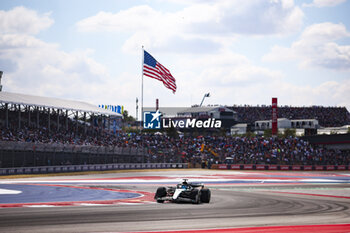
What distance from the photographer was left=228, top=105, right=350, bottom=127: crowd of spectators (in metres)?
A: 136

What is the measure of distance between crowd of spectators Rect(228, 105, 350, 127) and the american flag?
87.6m

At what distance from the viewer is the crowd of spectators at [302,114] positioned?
5369 inches

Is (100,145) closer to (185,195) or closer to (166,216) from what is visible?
(185,195)

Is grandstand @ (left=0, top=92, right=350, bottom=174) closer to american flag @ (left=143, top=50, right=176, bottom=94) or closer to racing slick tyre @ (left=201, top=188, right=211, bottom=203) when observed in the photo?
american flag @ (left=143, top=50, right=176, bottom=94)

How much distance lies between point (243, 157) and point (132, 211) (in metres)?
41.8

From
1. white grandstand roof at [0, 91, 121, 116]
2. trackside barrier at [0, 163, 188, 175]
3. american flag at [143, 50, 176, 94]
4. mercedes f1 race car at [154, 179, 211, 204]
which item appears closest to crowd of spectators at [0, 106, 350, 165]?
trackside barrier at [0, 163, 188, 175]

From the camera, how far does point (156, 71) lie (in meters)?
51.2

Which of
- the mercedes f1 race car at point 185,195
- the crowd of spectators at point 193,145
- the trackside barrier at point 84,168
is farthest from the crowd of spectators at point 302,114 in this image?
the mercedes f1 race car at point 185,195

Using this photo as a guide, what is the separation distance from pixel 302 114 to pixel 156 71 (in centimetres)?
9419

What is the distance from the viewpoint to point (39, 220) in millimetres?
12984

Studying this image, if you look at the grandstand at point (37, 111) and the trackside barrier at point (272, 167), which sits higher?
the grandstand at point (37, 111)

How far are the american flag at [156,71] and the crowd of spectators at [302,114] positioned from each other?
87.6 m

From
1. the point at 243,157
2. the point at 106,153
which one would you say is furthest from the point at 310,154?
the point at 106,153

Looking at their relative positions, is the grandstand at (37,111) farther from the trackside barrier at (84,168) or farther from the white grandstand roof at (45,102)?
the trackside barrier at (84,168)
